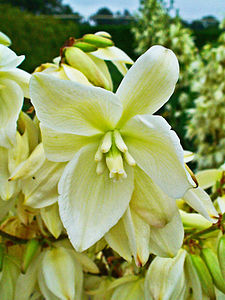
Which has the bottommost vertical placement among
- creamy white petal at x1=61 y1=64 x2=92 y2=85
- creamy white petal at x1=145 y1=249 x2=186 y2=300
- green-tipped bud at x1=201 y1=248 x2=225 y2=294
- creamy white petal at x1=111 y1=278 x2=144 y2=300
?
creamy white petal at x1=111 y1=278 x2=144 y2=300

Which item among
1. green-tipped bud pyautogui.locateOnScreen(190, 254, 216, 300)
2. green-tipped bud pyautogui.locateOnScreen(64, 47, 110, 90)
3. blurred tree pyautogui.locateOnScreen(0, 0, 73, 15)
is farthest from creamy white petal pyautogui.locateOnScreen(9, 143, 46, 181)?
blurred tree pyautogui.locateOnScreen(0, 0, 73, 15)

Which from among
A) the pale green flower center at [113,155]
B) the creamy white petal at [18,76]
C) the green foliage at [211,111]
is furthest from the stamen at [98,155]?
the green foliage at [211,111]

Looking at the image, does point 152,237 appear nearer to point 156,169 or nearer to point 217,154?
point 156,169

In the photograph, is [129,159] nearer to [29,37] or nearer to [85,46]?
[85,46]

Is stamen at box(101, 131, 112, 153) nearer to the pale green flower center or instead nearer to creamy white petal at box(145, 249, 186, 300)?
the pale green flower center

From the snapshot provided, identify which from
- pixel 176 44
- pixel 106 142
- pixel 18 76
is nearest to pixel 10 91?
pixel 18 76

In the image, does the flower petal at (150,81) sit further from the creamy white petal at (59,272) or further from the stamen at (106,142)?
the creamy white petal at (59,272)

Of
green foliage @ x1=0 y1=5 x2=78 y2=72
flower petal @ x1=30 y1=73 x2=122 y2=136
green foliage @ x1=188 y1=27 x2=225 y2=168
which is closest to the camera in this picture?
flower petal @ x1=30 y1=73 x2=122 y2=136
